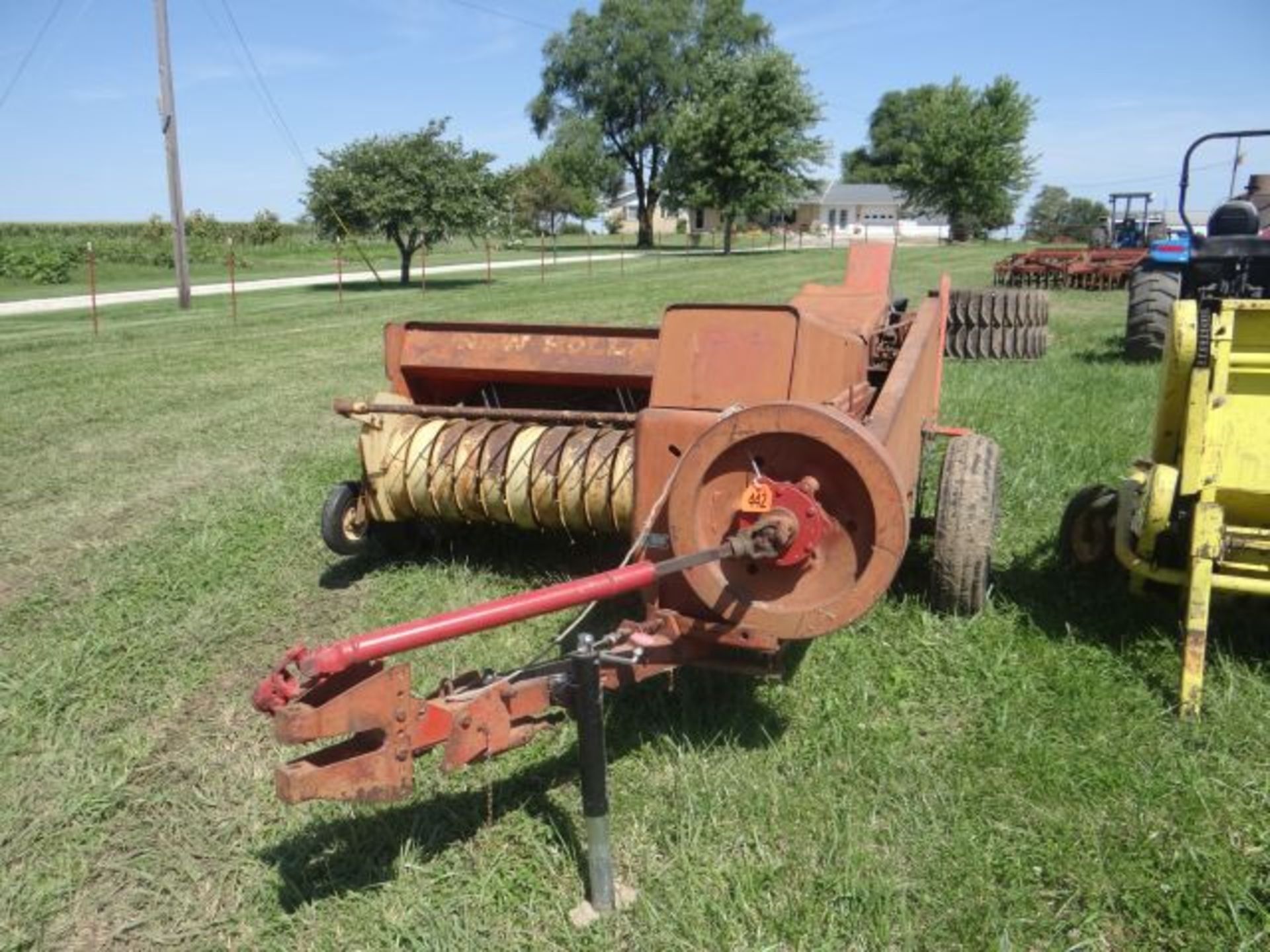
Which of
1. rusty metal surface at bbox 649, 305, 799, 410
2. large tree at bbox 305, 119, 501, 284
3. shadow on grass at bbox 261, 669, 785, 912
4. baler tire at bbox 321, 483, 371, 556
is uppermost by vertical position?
large tree at bbox 305, 119, 501, 284

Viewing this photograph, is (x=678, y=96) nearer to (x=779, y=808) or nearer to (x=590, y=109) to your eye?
(x=590, y=109)

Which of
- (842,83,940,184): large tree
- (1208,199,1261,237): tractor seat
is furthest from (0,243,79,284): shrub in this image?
(842,83,940,184): large tree

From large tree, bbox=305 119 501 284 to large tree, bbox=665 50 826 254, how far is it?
15.8 metres

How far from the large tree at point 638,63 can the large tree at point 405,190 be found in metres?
30.5

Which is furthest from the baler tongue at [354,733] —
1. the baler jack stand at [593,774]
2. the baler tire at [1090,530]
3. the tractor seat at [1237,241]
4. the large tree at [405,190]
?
the large tree at [405,190]

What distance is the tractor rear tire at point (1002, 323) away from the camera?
1055 cm

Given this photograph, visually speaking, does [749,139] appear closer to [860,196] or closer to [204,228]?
[204,228]

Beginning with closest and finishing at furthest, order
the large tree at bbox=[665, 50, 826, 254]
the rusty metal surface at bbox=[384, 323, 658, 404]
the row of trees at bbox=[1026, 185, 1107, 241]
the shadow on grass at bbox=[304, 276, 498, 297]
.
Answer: the rusty metal surface at bbox=[384, 323, 658, 404]
the shadow on grass at bbox=[304, 276, 498, 297]
the large tree at bbox=[665, 50, 826, 254]
the row of trees at bbox=[1026, 185, 1107, 241]

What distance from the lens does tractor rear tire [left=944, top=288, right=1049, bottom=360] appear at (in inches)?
415

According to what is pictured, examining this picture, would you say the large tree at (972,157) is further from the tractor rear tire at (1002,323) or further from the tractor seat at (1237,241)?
Result: the tractor seat at (1237,241)

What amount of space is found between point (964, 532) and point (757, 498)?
4.90 ft

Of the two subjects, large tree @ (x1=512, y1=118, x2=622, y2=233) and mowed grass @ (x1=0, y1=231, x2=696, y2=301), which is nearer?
mowed grass @ (x1=0, y1=231, x2=696, y2=301)

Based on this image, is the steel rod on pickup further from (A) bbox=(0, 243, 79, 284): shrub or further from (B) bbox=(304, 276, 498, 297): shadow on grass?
(A) bbox=(0, 243, 79, 284): shrub

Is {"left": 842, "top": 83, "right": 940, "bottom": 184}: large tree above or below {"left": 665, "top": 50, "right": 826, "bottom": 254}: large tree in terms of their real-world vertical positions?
above
